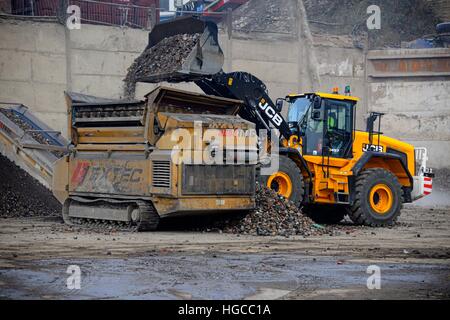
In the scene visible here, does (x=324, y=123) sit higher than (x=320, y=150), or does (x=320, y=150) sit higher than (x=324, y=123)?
(x=324, y=123)

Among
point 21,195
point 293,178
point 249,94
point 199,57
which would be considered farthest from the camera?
point 21,195

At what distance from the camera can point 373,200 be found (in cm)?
1574

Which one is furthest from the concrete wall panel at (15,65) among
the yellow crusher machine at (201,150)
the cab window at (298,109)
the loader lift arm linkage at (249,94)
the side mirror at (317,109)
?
the side mirror at (317,109)

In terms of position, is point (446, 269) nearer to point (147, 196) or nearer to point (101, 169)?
point (147, 196)

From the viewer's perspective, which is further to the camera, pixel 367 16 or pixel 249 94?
pixel 367 16

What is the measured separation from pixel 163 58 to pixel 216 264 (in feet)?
20.9

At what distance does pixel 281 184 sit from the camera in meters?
14.8

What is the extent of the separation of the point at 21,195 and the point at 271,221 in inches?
230

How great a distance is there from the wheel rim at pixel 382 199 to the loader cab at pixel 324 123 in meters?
0.89

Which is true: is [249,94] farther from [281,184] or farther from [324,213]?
[324,213]

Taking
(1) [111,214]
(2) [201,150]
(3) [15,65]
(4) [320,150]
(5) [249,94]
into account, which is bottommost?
(1) [111,214]

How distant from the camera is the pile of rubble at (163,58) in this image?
1425 centimetres

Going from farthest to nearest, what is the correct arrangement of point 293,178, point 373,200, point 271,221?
1. point 373,200
2. point 293,178
3. point 271,221

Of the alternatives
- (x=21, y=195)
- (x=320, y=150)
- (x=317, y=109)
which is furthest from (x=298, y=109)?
(x=21, y=195)
